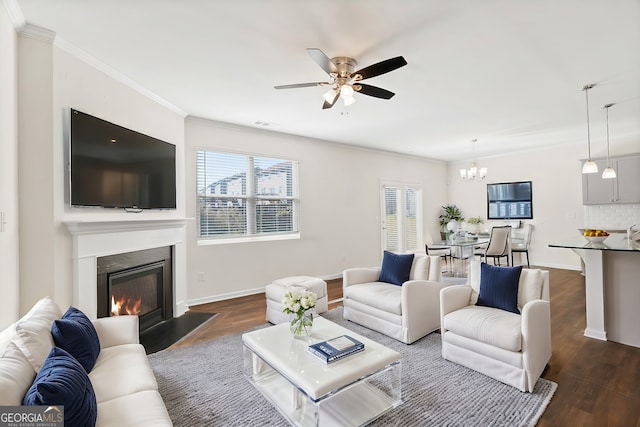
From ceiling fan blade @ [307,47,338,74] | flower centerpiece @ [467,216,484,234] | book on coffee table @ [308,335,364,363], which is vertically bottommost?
book on coffee table @ [308,335,364,363]

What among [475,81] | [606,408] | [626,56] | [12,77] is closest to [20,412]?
[12,77]

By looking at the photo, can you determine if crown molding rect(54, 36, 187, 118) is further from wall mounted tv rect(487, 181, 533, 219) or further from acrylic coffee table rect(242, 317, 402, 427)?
wall mounted tv rect(487, 181, 533, 219)

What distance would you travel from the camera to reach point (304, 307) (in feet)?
7.42

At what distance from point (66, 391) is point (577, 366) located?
343 cm

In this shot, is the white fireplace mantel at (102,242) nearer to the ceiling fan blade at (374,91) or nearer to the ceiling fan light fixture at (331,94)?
the ceiling fan light fixture at (331,94)

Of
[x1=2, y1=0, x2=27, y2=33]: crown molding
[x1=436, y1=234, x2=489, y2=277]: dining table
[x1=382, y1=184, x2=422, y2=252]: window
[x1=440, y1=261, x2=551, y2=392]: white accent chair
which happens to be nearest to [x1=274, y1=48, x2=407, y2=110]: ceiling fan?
[x1=2, y1=0, x2=27, y2=33]: crown molding

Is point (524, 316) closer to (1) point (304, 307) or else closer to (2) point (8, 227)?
(1) point (304, 307)

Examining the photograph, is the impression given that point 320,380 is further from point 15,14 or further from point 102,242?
point 15,14

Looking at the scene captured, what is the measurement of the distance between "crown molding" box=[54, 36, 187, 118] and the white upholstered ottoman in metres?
2.61

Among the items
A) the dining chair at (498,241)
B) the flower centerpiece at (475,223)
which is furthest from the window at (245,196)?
the flower centerpiece at (475,223)

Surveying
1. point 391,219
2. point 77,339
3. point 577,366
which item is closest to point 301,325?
point 77,339

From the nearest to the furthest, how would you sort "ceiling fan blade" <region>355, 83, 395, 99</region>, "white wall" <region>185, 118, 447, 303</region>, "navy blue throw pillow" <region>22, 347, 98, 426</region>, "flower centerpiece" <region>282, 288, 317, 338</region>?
"navy blue throw pillow" <region>22, 347, 98, 426</region>
"flower centerpiece" <region>282, 288, 317, 338</region>
"ceiling fan blade" <region>355, 83, 395, 99</region>
"white wall" <region>185, 118, 447, 303</region>

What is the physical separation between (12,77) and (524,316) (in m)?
4.06

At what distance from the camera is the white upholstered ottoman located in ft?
11.3
